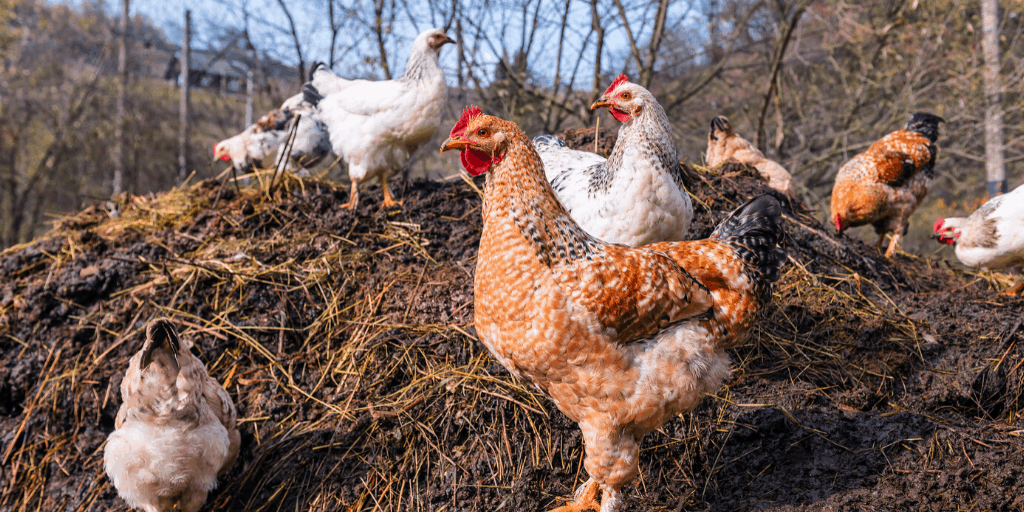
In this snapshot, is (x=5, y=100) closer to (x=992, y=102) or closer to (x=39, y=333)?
(x=39, y=333)

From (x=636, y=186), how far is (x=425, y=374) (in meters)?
1.42

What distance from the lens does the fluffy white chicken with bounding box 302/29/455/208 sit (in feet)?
12.5

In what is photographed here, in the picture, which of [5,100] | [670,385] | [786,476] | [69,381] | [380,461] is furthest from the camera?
[5,100]

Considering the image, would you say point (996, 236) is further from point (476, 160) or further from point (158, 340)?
point (158, 340)

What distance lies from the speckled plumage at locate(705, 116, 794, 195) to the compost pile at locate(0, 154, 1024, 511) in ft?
1.57

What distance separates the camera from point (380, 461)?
241 centimetres

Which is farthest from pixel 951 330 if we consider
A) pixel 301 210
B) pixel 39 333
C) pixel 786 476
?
pixel 39 333

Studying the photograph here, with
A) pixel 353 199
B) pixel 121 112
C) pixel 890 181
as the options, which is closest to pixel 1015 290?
pixel 890 181

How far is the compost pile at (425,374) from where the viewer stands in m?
2.27

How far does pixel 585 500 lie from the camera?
2.10 m

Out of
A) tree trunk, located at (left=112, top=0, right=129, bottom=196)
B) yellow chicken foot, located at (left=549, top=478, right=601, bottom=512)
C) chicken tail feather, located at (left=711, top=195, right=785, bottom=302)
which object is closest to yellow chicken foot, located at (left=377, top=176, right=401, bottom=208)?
chicken tail feather, located at (left=711, top=195, right=785, bottom=302)

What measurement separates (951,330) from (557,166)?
2565 mm

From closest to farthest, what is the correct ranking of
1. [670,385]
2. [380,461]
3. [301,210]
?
[670,385] → [380,461] → [301,210]

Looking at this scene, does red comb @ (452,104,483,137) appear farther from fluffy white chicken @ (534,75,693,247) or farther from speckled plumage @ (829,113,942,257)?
speckled plumage @ (829,113,942,257)
